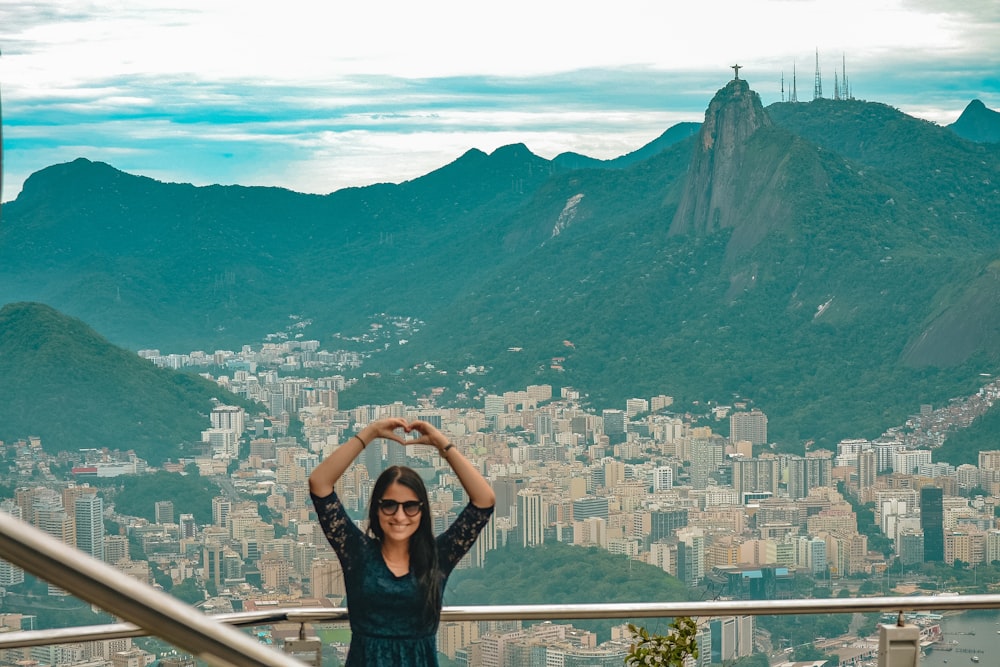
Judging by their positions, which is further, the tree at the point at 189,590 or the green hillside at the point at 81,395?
the green hillside at the point at 81,395

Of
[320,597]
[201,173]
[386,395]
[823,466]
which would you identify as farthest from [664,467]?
[201,173]

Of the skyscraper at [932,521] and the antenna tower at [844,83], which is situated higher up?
the antenna tower at [844,83]

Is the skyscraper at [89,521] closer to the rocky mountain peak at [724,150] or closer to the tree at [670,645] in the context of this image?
the tree at [670,645]

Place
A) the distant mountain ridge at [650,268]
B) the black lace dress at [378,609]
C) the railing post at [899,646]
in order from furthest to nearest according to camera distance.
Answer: the distant mountain ridge at [650,268]
the railing post at [899,646]
the black lace dress at [378,609]

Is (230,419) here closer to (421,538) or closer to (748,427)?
(748,427)

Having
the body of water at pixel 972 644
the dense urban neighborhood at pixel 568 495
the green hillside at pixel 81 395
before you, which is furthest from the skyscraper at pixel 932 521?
the body of water at pixel 972 644

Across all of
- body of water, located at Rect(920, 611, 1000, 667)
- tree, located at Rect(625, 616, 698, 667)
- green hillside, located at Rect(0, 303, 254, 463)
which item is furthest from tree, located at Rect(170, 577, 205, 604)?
tree, located at Rect(625, 616, 698, 667)

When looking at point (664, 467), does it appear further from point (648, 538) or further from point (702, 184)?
point (702, 184)
